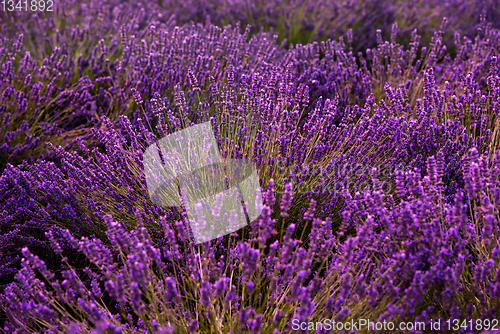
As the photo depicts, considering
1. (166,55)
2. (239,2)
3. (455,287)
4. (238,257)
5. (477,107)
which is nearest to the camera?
(455,287)

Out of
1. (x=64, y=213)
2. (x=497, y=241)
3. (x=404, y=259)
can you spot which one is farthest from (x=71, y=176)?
(x=497, y=241)

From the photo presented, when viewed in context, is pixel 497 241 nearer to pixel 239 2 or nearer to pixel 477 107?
pixel 477 107

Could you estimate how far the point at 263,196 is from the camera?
189 cm

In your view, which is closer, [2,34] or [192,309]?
[192,309]

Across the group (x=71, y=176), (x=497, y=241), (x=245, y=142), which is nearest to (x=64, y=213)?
(x=71, y=176)

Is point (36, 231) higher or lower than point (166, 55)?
lower

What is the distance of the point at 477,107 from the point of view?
2.21 m

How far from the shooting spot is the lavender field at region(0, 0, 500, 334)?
1.38 metres

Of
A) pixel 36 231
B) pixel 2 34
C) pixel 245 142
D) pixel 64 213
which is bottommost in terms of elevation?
pixel 36 231

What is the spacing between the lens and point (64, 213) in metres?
2.07

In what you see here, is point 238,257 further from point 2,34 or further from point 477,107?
point 2,34

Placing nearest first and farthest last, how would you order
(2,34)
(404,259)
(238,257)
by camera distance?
(404,259) < (238,257) < (2,34)

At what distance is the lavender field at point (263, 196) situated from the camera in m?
1.38

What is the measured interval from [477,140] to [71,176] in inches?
83.8
